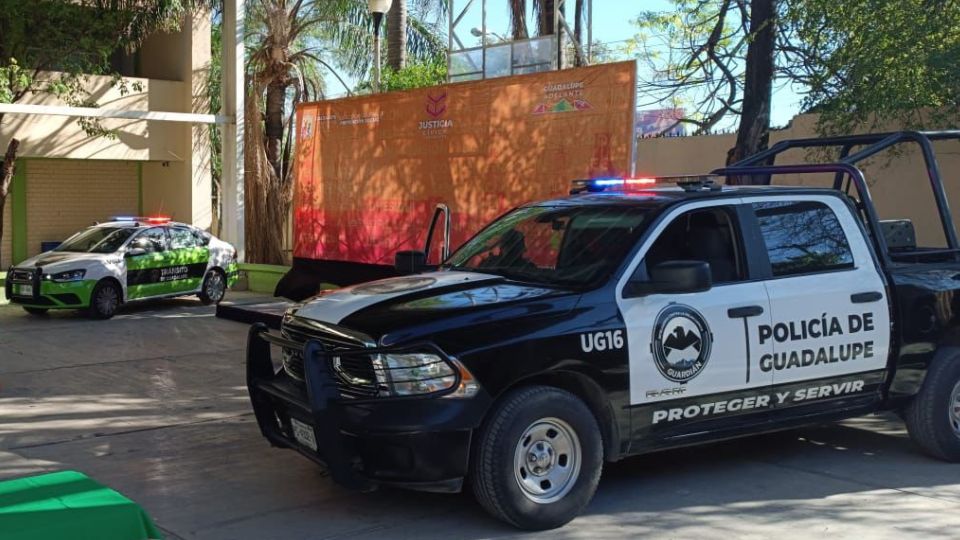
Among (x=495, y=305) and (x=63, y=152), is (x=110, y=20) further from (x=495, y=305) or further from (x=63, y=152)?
(x=495, y=305)

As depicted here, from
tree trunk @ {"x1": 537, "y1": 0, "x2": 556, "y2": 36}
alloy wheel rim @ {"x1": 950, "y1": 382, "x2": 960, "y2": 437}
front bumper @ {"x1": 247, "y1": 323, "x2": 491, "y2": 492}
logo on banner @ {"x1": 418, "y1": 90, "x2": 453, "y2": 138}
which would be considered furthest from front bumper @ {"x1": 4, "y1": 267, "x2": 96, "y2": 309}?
tree trunk @ {"x1": 537, "y1": 0, "x2": 556, "y2": 36}

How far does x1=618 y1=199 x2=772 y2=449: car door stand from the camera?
228 inches

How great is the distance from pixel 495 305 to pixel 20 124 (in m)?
17.9

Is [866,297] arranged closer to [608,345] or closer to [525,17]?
[608,345]

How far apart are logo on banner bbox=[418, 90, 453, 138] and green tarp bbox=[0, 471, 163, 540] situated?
9.38 m

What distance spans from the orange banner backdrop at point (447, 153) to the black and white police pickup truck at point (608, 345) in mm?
4173

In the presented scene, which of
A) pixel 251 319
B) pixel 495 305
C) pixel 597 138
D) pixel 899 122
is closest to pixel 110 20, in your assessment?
pixel 251 319

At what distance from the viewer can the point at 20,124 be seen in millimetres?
20703

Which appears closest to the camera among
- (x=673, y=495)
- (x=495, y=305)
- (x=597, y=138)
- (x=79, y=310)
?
(x=495, y=305)

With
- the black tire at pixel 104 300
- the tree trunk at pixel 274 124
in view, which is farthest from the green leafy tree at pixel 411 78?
the black tire at pixel 104 300

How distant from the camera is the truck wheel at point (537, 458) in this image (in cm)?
530

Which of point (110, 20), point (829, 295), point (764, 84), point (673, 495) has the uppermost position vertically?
point (110, 20)

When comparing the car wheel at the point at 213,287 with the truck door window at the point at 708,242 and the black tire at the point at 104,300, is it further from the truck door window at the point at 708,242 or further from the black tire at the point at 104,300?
the truck door window at the point at 708,242

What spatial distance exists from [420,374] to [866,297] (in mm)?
2980
